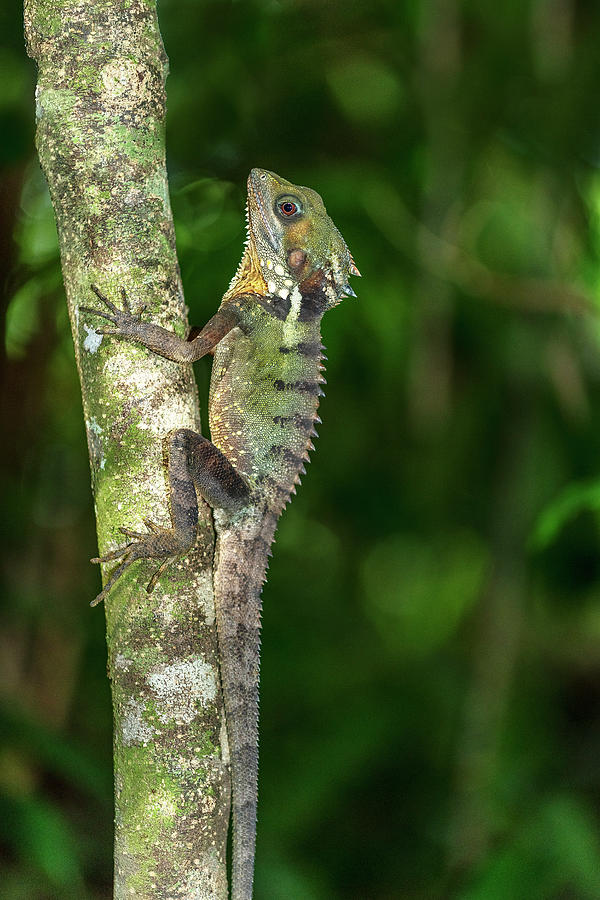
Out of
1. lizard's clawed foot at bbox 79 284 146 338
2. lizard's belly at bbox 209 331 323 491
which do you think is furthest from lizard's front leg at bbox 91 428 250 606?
lizard's clawed foot at bbox 79 284 146 338

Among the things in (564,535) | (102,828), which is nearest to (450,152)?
(564,535)

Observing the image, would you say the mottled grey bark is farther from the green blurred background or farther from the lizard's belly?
the green blurred background

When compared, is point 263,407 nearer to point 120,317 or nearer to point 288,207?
point 288,207

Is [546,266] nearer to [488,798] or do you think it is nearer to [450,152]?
[450,152]

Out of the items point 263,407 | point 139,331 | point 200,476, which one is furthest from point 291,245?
point 139,331

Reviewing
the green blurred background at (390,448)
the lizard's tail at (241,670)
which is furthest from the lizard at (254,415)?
the green blurred background at (390,448)
